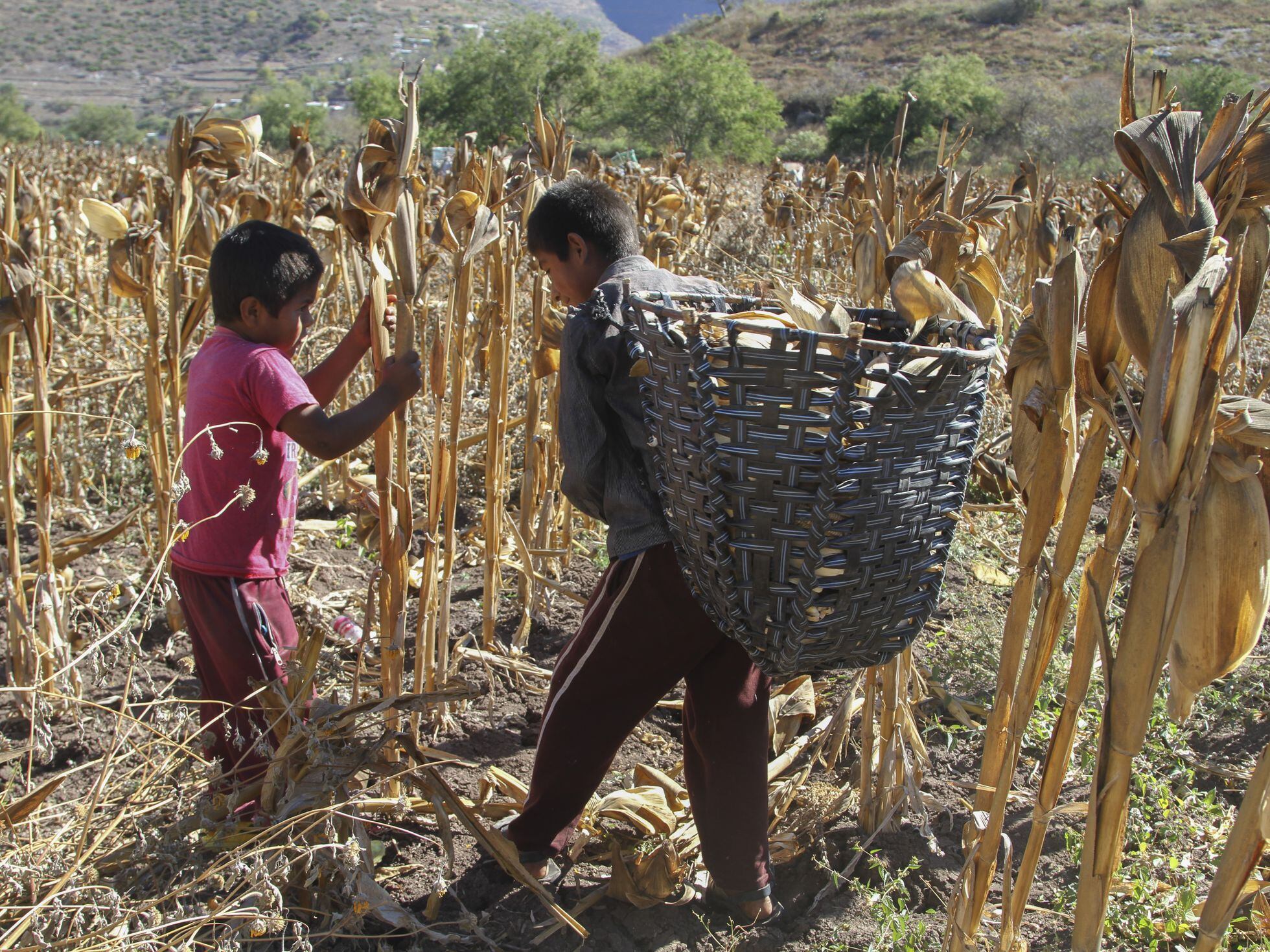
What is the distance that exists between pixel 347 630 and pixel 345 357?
119cm

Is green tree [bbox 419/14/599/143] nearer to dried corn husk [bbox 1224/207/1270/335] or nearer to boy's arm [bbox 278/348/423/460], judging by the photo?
boy's arm [bbox 278/348/423/460]

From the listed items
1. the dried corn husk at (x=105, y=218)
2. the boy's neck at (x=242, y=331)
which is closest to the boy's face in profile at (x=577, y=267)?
the boy's neck at (x=242, y=331)

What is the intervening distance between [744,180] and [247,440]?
52.6 ft

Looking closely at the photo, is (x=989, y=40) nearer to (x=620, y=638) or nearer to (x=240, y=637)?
(x=620, y=638)

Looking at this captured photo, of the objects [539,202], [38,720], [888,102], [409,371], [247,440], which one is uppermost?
[888,102]

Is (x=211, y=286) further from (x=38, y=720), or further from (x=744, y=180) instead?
(x=744, y=180)

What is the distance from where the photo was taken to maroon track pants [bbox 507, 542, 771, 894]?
2070 mm

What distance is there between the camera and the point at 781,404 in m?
A: 1.42

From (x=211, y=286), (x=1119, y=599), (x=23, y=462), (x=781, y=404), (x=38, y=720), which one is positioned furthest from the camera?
(x=23, y=462)

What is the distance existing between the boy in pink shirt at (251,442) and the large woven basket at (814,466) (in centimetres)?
81

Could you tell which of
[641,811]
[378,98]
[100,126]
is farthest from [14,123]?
[641,811]

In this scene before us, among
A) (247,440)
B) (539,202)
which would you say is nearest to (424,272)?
(539,202)

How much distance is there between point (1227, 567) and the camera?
1029 millimetres

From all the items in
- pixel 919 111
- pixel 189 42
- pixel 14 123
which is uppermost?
pixel 189 42
